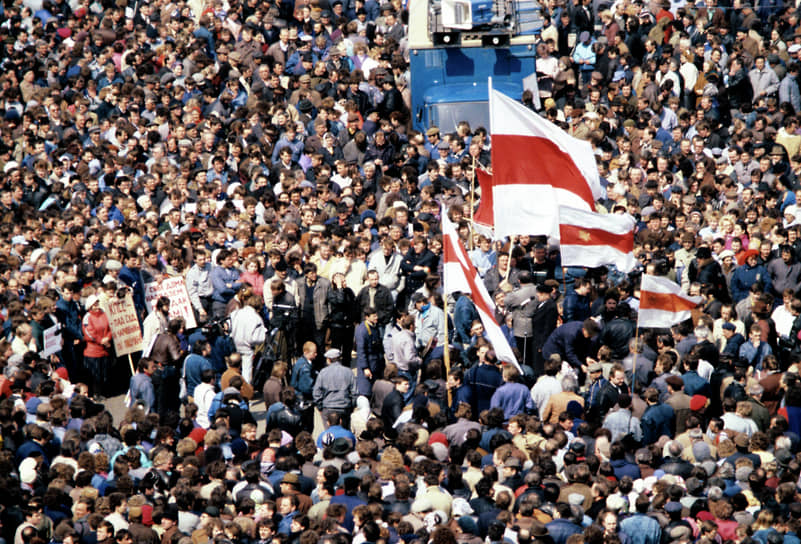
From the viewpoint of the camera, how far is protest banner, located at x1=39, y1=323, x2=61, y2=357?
1814 cm

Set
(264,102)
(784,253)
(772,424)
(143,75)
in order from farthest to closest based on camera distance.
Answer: (143,75) < (264,102) < (784,253) < (772,424)

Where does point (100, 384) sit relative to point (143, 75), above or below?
below

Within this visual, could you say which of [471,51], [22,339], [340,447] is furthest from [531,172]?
[471,51]

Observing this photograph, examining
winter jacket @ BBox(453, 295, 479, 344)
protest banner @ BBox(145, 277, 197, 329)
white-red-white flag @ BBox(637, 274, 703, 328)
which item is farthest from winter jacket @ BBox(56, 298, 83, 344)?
white-red-white flag @ BBox(637, 274, 703, 328)

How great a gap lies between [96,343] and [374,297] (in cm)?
377

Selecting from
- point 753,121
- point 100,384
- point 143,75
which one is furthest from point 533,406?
point 143,75

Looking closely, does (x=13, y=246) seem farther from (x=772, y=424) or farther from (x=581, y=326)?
(x=772, y=424)

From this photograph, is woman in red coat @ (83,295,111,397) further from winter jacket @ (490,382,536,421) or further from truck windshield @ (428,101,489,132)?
truck windshield @ (428,101,489,132)

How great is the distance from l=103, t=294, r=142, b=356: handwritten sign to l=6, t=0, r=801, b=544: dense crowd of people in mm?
156

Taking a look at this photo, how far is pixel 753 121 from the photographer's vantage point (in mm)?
23812

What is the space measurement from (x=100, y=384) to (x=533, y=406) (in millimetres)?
6460

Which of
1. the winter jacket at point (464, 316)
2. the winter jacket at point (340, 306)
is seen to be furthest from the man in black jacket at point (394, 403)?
the winter jacket at point (340, 306)

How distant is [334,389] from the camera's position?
16484 mm

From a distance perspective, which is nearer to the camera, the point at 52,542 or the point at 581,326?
the point at 52,542
